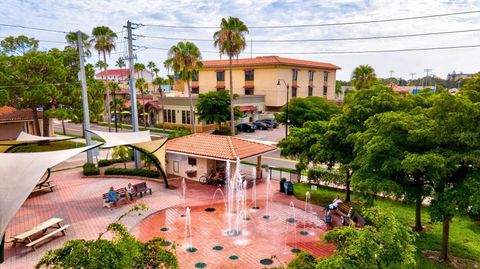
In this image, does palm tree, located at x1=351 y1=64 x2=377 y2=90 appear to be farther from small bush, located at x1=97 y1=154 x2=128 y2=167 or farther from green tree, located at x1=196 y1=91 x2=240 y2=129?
small bush, located at x1=97 y1=154 x2=128 y2=167

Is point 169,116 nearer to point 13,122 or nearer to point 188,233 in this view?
point 13,122

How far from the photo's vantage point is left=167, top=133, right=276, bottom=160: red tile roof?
804 inches

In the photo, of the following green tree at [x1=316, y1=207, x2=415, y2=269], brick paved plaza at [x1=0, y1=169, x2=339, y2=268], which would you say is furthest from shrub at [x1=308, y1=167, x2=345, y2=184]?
green tree at [x1=316, y1=207, x2=415, y2=269]

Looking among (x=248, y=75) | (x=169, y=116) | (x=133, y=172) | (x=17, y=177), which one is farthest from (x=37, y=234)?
(x=248, y=75)

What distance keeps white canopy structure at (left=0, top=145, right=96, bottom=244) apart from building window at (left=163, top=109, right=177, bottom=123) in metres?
35.4

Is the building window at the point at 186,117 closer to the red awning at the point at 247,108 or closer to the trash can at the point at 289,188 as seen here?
the red awning at the point at 247,108

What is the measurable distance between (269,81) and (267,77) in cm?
80

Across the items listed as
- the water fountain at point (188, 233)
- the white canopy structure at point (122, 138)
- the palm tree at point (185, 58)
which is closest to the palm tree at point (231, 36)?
the palm tree at point (185, 58)

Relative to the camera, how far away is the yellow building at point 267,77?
184 feet

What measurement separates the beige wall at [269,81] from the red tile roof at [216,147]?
3442 centimetres

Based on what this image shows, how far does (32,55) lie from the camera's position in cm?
2891

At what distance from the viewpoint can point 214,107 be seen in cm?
4188

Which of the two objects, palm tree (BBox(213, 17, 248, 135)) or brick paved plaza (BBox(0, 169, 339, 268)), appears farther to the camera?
palm tree (BBox(213, 17, 248, 135))

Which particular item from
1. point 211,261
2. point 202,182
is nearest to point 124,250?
point 211,261
